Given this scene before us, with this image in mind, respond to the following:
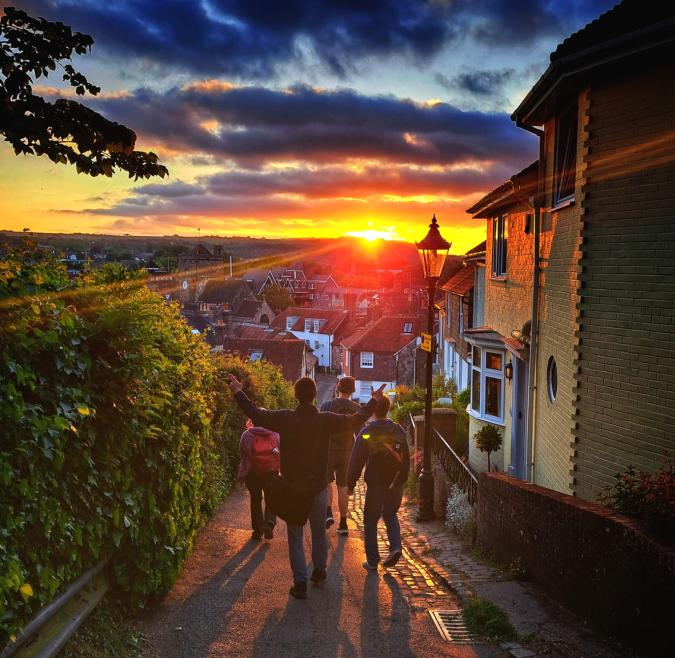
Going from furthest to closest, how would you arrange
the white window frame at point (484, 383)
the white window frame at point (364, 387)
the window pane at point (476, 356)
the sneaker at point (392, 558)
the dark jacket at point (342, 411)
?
the white window frame at point (364, 387)
the window pane at point (476, 356)
the white window frame at point (484, 383)
the dark jacket at point (342, 411)
the sneaker at point (392, 558)

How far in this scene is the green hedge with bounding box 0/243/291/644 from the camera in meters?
3.89

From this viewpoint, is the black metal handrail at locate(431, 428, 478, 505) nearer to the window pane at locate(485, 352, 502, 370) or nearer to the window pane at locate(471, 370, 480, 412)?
the window pane at locate(471, 370, 480, 412)

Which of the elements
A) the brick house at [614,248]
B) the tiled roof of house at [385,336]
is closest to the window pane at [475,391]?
the brick house at [614,248]

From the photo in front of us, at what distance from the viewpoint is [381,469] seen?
8.30m

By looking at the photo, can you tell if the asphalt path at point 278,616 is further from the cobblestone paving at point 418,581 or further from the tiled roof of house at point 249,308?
the tiled roof of house at point 249,308

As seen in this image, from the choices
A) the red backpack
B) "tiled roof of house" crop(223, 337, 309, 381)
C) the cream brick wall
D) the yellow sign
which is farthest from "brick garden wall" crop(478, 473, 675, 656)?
"tiled roof of house" crop(223, 337, 309, 381)

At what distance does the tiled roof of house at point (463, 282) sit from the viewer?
26.6 metres

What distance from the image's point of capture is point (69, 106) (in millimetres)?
5375

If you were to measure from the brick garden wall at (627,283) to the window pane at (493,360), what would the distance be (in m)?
6.53

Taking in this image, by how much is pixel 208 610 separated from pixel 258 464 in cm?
276

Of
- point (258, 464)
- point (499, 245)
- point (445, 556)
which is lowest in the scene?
point (445, 556)

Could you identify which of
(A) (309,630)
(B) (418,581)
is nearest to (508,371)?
(B) (418,581)

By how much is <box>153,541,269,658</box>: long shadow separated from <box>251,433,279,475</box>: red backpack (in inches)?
46.0

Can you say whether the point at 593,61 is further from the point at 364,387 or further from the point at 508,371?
the point at 364,387
